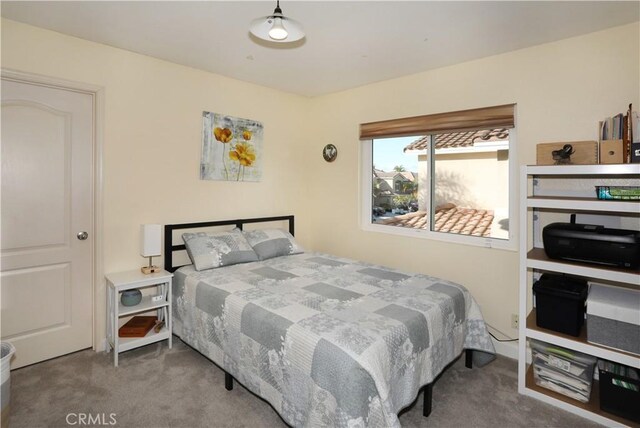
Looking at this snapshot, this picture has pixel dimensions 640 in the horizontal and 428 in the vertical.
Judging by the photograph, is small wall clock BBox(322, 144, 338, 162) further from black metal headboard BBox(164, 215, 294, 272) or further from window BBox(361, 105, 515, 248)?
black metal headboard BBox(164, 215, 294, 272)

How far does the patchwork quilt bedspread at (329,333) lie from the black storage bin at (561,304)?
1.40 feet

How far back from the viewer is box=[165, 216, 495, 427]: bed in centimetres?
160

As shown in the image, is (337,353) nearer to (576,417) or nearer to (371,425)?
(371,425)

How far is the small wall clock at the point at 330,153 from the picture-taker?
408cm

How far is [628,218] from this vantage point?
91.3 inches

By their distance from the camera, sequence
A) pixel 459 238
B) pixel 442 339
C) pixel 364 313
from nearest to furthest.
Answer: pixel 364 313, pixel 442 339, pixel 459 238

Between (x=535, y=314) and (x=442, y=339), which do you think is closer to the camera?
(x=442, y=339)

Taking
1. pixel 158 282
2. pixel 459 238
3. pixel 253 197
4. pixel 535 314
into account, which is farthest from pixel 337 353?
pixel 253 197

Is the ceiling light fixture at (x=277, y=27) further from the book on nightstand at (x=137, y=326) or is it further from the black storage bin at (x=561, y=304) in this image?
the book on nightstand at (x=137, y=326)

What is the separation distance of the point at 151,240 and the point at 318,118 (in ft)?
8.00

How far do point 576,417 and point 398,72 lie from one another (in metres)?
3.00

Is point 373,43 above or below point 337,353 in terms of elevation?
above

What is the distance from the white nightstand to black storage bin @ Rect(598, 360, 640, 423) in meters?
3.04

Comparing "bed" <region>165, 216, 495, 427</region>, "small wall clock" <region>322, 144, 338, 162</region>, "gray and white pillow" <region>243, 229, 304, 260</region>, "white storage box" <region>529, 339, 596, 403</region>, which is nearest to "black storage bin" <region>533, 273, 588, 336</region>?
"white storage box" <region>529, 339, 596, 403</region>
